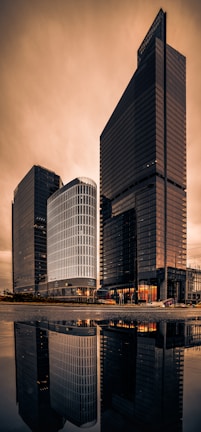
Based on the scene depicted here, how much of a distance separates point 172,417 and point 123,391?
152 centimetres

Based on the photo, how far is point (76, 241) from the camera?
513ft

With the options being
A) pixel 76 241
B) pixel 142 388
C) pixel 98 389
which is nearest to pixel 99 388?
pixel 98 389

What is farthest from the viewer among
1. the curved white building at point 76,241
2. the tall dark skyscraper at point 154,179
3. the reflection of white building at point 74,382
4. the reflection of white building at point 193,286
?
the curved white building at point 76,241

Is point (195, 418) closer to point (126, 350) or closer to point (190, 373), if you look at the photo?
point (190, 373)

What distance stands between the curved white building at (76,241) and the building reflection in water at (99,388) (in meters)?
147

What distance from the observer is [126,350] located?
A: 927cm

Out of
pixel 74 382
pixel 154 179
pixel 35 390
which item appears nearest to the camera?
pixel 35 390

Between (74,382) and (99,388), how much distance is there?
1.84ft

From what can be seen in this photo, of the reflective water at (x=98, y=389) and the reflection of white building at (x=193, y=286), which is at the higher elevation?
the reflective water at (x=98, y=389)

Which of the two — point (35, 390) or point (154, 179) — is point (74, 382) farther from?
point (154, 179)

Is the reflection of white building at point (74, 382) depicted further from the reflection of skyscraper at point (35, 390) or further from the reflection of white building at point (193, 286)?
the reflection of white building at point (193, 286)

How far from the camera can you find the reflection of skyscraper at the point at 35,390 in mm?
3775

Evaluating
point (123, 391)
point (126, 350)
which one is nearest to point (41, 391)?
point (123, 391)

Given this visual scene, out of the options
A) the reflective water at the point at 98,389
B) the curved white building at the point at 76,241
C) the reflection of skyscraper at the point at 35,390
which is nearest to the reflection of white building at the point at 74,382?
the reflective water at the point at 98,389
